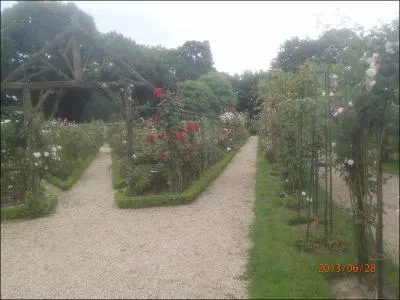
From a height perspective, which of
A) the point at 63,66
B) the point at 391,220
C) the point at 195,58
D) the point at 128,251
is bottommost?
the point at 128,251

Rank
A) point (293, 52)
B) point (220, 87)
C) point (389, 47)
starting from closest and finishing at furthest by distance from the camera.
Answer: point (389, 47) → point (293, 52) → point (220, 87)

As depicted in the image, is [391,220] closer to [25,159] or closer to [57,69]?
[57,69]

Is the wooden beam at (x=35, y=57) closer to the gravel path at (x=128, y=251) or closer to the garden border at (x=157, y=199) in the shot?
the gravel path at (x=128, y=251)

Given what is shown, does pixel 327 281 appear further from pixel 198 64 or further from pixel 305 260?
pixel 198 64

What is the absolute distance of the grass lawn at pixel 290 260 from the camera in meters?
3.50

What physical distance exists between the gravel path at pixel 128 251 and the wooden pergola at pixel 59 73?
1.32 meters

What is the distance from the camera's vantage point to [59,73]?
15.6ft

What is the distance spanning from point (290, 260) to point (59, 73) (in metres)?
3.46

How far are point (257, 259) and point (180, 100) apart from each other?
4.32 meters

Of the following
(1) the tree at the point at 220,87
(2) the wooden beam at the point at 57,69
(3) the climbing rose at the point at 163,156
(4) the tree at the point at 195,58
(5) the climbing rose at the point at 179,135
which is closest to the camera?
(2) the wooden beam at the point at 57,69

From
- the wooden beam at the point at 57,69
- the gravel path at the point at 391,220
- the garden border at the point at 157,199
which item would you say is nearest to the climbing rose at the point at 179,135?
the garden border at the point at 157,199

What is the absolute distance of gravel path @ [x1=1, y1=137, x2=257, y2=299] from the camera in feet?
11.5

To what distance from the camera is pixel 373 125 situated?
351 centimetres

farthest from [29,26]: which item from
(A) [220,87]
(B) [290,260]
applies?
(A) [220,87]
